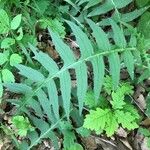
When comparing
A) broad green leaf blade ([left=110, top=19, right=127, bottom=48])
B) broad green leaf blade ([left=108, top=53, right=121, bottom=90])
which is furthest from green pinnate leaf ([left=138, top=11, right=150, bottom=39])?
broad green leaf blade ([left=108, top=53, right=121, bottom=90])

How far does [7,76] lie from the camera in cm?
299

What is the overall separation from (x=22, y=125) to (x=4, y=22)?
786 millimetres

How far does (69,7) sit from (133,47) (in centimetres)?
101

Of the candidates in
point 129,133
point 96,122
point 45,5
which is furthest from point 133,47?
point 45,5

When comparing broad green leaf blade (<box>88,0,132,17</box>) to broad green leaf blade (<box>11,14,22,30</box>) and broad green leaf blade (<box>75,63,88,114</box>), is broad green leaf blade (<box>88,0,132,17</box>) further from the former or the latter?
broad green leaf blade (<box>75,63,88,114</box>)

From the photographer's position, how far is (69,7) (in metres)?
3.53

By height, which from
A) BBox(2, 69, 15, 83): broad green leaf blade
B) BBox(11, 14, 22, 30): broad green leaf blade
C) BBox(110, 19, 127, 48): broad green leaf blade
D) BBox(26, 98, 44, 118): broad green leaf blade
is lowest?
BBox(26, 98, 44, 118): broad green leaf blade

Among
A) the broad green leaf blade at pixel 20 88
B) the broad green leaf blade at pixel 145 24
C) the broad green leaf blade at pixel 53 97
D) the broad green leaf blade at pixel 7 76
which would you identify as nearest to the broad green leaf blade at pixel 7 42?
the broad green leaf blade at pixel 7 76

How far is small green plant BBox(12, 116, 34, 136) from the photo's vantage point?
295 cm

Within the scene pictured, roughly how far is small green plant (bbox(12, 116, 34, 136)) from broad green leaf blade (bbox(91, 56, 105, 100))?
0.69m

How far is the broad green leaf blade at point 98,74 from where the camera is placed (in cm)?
253

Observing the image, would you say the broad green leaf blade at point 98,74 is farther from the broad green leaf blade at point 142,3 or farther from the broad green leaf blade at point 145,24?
the broad green leaf blade at point 142,3

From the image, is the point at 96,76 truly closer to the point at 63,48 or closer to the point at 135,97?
the point at 63,48

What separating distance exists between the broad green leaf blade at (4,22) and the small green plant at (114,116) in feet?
3.00
